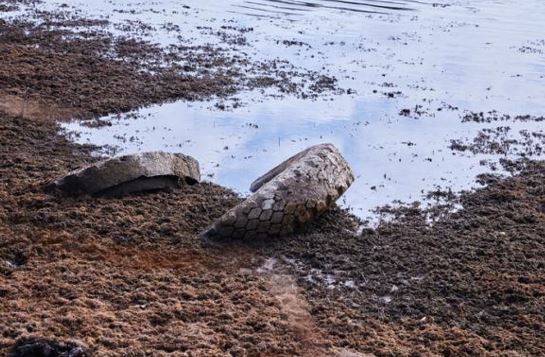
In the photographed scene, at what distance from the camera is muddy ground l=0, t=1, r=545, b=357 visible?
20.3 feet

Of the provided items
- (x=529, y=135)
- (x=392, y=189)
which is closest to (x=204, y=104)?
(x=392, y=189)

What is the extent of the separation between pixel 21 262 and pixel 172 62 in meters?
8.78

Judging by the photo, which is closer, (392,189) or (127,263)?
(127,263)

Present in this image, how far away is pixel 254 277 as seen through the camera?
24.1 ft

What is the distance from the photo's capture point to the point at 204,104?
13258 mm

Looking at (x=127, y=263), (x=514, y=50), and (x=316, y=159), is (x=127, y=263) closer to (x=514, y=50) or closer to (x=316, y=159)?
(x=316, y=159)

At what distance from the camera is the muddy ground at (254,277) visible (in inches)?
244

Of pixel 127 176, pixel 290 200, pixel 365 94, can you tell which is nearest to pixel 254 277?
pixel 290 200

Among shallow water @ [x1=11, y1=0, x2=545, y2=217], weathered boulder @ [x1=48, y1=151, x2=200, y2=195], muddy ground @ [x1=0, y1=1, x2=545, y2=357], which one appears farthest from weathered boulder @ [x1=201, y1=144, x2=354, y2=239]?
weathered boulder @ [x1=48, y1=151, x2=200, y2=195]

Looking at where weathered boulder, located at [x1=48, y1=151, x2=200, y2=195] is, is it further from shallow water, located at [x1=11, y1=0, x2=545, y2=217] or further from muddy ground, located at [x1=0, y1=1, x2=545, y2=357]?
shallow water, located at [x1=11, y1=0, x2=545, y2=217]

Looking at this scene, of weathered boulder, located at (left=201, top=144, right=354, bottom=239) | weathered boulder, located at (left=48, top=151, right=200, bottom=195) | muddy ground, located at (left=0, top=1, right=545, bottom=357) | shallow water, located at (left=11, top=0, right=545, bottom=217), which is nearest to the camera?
muddy ground, located at (left=0, top=1, right=545, bottom=357)

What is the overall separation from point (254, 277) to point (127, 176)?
2.40 meters

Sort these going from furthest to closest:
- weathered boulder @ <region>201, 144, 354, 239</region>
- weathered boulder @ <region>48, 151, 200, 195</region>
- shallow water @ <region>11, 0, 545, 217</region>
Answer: shallow water @ <region>11, 0, 545, 217</region> < weathered boulder @ <region>48, 151, 200, 195</region> < weathered boulder @ <region>201, 144, 354, 239</region>

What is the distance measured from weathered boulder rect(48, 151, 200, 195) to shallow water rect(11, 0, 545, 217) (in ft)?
3.00
